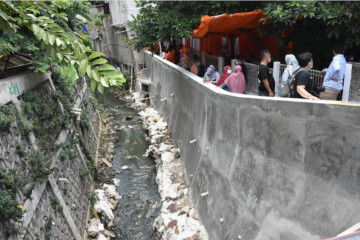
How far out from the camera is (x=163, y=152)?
11.4 meters

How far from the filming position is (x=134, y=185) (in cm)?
1063

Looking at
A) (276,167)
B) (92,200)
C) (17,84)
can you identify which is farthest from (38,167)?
(276,167)

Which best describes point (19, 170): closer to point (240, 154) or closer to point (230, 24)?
point (240, 154)

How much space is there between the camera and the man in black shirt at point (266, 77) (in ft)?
19.9

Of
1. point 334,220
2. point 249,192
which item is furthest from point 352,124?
point 249,192

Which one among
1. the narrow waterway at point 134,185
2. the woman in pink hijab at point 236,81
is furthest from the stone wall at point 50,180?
the woman in pink hijab at point 236,81

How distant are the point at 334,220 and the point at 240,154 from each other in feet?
7.40

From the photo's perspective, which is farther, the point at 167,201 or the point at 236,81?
the point at 167,201

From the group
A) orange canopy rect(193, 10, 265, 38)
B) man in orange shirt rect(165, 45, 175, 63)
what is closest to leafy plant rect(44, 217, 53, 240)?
orange canopy rect(193, 10, 265, 38)

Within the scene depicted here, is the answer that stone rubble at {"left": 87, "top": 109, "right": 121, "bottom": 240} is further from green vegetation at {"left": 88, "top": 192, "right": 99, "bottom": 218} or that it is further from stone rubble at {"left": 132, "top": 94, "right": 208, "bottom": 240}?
stone rubble at {"left": 132, "top": 94, "right": 208, "bottom": 240}

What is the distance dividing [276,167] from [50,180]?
15.8 ft

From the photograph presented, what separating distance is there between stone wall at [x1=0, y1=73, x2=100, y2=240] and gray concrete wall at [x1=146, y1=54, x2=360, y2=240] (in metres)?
3.34

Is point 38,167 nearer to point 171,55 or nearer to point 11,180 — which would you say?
point 11,180

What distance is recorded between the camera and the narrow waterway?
8469 mm
